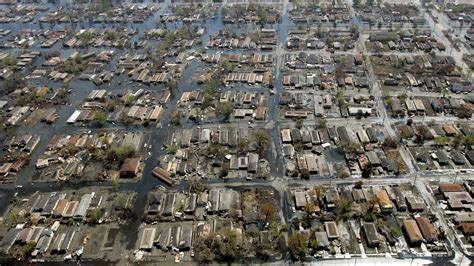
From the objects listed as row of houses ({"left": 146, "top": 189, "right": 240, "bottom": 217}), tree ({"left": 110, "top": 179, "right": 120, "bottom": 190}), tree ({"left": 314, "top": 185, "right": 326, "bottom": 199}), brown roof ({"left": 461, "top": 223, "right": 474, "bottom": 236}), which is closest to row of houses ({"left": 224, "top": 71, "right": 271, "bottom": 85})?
tree ({"left": 314, "top": 185, "right": 326, "bottom": 199})

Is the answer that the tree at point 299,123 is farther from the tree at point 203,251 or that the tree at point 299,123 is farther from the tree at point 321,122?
the tree at point 203,251

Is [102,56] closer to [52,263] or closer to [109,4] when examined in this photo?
[109,4]

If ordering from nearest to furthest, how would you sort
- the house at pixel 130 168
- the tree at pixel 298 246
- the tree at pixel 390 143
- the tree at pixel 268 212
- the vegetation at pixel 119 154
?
the tree at pixel 298 246 < the tree at pixel 268 212 < the house at pixel 130 168 < the vegetation at pixel 119 154 < the tree at pixel 390 143

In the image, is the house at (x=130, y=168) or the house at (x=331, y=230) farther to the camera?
the house at (x=130, y=168)

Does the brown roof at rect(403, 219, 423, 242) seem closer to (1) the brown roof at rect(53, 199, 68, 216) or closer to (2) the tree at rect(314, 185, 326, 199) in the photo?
(2) the tree at rect(314, 185, 326, 199)

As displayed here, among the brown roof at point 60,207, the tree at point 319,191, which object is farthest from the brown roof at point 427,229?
the brown roof at point 60,207

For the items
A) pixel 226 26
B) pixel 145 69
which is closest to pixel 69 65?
pixel 145 69
